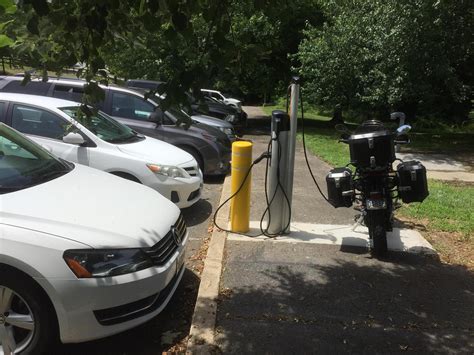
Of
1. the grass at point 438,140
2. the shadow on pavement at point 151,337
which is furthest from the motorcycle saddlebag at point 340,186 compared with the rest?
the grass at point 438,140

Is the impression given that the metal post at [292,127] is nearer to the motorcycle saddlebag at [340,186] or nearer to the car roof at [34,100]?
the motorcycle saddlebag at [340,186]

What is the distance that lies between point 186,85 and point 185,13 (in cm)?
47

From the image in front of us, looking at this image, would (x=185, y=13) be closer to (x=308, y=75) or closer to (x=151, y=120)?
(x=151, y=120)

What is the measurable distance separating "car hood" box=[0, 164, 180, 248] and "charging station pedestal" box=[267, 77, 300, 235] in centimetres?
157

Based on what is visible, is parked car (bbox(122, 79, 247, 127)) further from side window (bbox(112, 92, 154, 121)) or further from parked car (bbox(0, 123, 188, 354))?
parked car (bbox(0, 123, 188, 354))

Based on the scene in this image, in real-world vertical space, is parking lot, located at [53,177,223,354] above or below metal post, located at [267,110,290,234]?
below

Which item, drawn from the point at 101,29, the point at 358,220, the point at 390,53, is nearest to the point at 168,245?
the point at 101,29

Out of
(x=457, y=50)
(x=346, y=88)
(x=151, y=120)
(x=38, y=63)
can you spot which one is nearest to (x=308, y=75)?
(x=346, y=88)

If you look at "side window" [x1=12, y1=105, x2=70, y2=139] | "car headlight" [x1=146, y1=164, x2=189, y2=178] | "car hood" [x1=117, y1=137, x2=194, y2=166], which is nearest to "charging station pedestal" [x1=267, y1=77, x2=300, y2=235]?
"car headlight" [x1=146, y1=164, x2=189, y2=178]

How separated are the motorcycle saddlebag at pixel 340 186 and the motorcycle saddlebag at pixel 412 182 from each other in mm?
524

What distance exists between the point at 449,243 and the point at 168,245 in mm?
3708

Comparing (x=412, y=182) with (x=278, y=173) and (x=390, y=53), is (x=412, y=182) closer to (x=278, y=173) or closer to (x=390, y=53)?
(x=278, y=173)

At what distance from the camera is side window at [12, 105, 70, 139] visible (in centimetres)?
647

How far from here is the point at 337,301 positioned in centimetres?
416
